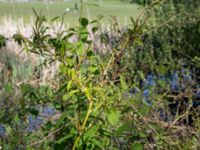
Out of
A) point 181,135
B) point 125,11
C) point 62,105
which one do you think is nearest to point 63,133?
point 62,105

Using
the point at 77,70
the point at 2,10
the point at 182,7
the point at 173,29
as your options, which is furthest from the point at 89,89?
the point at 2,10

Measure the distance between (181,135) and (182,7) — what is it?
4549mm

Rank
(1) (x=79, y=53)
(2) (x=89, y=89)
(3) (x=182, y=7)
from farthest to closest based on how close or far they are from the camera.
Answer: (3) (x=182, y=7)
(1) (x=79, y=53)
(2) (x=89, y=89)

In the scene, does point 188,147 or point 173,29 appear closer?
point 188,147

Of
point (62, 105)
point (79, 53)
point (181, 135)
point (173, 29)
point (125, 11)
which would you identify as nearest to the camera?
point (79, 53)

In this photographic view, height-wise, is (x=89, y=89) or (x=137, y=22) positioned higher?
(x=137, y=22)

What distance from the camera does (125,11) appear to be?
1678 centimetres

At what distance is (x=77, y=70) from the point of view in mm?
2066

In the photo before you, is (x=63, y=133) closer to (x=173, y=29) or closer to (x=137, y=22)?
(x=137, y=22)

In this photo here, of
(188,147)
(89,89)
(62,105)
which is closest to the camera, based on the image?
(89,89)

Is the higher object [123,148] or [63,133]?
[63,133]

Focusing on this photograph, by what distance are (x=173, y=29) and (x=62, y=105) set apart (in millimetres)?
4602

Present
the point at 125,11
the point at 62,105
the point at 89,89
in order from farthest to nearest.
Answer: the point at 125,11 → the point at 62,105 → the point at 89,89

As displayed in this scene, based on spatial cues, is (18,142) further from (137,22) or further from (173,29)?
(173,29)
